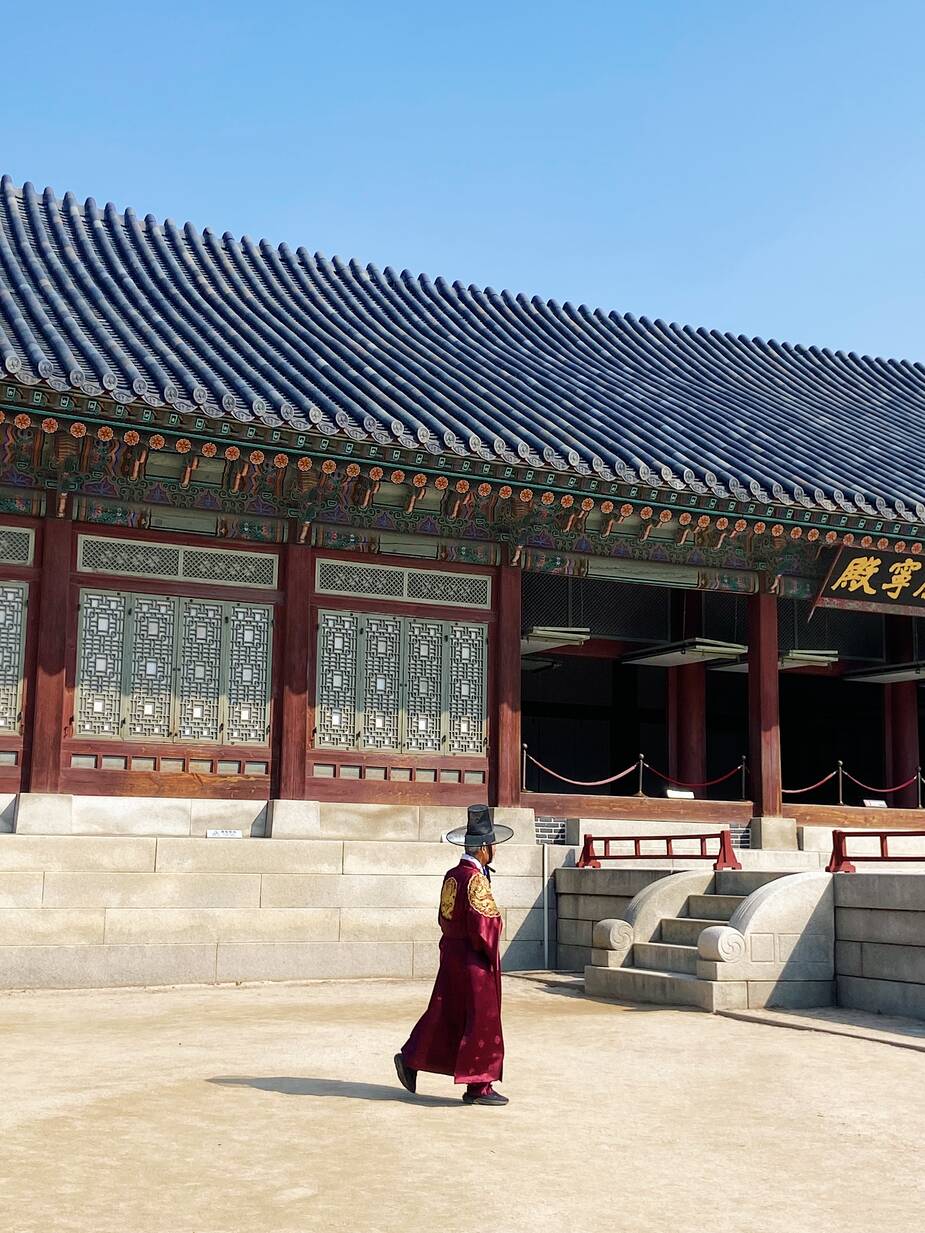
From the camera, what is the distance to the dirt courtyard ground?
17.0 ft

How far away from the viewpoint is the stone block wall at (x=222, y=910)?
12.2 metres

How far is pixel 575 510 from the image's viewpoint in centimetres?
1520

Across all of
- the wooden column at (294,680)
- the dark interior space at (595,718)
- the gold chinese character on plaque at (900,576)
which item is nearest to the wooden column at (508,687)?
the wooden column at (294,680)

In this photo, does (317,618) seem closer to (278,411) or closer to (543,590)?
(278,411)

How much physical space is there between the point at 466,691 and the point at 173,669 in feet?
10.8

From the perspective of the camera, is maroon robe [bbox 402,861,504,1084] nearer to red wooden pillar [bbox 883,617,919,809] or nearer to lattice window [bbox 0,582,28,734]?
lattice window [bbox 0,582,28,734]

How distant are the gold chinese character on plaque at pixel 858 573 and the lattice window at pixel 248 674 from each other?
7.17 metres

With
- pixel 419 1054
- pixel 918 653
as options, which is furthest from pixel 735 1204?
pixel 918 653

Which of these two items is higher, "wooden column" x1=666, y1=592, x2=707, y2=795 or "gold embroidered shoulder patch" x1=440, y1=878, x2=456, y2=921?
"wooden column" x1=666, y1=592, x2=707, y2=795

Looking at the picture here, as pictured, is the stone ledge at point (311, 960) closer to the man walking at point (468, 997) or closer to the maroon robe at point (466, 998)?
the man walking at point (468, 997)

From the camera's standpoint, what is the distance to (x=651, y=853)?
15.5m

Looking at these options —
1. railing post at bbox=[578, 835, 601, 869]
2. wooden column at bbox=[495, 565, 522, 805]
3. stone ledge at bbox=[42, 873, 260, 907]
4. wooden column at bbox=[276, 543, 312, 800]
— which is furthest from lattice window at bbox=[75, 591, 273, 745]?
railing post at bbox=[578, 835, 601, 869]

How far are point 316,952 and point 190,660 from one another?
3213 mm

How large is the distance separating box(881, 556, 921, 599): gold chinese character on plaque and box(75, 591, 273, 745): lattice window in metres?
7.82
